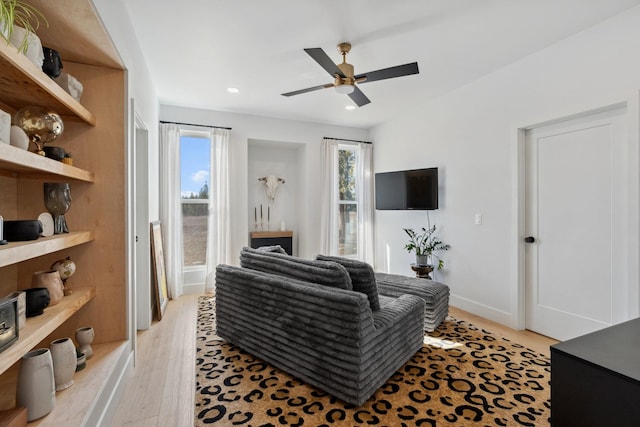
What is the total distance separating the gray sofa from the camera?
1.84 m

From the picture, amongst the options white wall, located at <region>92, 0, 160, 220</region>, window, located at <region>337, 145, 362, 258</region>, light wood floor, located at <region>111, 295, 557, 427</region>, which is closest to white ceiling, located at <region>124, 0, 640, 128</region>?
white wall, located at <region>92, 0, 160, 220</region>

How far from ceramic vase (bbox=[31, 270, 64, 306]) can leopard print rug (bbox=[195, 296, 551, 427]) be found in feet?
3.41

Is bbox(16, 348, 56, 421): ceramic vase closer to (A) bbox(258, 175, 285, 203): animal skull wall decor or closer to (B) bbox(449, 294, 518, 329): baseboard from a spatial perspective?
(B) bbox(449, 294, 518, 329): baseboard

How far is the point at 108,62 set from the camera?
6.68ft

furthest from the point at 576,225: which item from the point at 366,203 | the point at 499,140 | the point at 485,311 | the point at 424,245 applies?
the point at 366,203

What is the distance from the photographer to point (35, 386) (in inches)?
52.4

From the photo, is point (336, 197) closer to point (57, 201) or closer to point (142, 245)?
point (142, 245)

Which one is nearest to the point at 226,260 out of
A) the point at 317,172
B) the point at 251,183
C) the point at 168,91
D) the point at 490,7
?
the point at 251,183

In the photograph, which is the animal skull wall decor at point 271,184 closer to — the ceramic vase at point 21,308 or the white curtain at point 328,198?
the white curtain at point 328,198

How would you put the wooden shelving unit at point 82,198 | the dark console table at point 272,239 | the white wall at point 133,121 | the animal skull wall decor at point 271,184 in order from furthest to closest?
1. the animal skull wall decor at point 271,184
2. the dark console table at point 272,239
3. the white wall at point 133,121
4. the wooden shelving unit at point 82,198

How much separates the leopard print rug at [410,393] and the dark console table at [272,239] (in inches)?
96.5

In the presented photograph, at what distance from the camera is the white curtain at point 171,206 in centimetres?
426

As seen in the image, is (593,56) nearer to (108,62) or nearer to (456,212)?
(456,212)

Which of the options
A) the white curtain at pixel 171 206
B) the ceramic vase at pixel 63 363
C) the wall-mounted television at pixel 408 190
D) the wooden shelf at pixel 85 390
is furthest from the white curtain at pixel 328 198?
the ceramic vase at pixel 63 363
